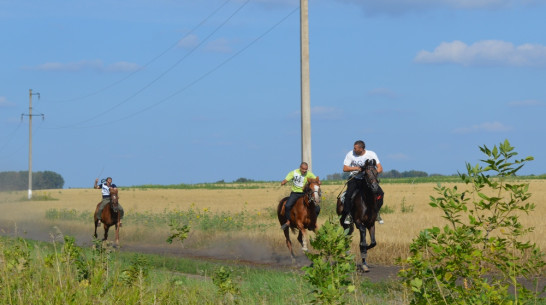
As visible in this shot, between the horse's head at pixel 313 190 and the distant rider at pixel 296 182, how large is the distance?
21 cm

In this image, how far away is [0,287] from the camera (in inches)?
412

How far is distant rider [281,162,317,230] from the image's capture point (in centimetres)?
2010

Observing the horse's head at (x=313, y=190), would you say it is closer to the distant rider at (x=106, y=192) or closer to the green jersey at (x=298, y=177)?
the green jersey at (x=298, y=177)

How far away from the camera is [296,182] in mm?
20469

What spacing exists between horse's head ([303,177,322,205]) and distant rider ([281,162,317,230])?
0.69 feet

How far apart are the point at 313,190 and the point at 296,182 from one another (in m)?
0.81

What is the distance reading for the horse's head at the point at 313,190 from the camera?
64.6ft

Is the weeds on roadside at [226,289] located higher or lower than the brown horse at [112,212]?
lower

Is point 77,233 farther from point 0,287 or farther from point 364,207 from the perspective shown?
point 0,287

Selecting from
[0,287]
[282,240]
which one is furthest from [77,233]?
[0,287]

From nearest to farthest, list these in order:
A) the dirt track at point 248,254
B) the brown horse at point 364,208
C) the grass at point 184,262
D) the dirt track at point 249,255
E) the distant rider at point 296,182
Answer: the grass at point 184,262
the brown horse at point 364,208
the dirt track at point 249,255
the dirt track at point 248,254
the distant rider at point 296,182

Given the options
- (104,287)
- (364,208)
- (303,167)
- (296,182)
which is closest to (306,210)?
(296,182)

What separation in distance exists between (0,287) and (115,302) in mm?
1948

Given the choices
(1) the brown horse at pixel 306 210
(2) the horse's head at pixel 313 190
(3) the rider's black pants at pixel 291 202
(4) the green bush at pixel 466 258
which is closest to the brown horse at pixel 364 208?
(2) the horse's head at pixel 313 190
